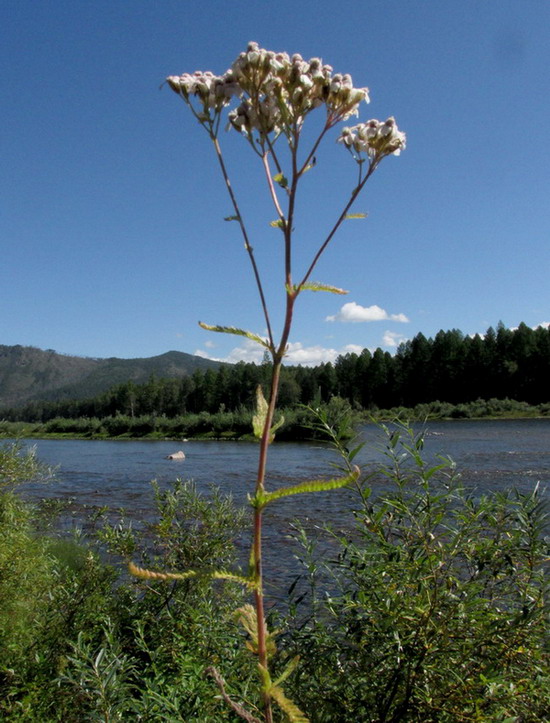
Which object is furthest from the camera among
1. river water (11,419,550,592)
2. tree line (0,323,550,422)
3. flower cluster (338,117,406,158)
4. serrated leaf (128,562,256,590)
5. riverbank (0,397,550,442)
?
tree line (0,323,550,422)

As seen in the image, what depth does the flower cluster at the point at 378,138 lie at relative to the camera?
1.51 m

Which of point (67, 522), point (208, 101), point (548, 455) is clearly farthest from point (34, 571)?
point (548, 455)

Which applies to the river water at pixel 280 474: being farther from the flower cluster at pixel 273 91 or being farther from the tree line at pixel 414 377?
the tree line at pixel 414 377

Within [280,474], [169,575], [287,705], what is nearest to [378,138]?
[169,575]

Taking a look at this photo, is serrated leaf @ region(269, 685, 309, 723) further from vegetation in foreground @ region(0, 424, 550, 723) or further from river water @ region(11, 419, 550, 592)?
river water @ region(11, 419, 550, 592)

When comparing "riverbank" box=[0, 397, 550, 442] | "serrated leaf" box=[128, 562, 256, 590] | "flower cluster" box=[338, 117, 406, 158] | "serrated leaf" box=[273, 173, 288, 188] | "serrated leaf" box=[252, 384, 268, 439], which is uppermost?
"flower cluster" box=[338, 117, 406, 158]

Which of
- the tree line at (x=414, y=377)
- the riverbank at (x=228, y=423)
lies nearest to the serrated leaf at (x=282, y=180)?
the riverbank at (x=228, y=423)

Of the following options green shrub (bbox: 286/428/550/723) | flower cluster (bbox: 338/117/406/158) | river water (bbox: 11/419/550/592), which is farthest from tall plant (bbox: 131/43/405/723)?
river water (bbox: 11/419/550/592)

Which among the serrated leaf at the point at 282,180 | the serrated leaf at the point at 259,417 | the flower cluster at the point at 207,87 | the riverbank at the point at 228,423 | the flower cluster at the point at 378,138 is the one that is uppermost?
the flower cluster at the point at 207,87

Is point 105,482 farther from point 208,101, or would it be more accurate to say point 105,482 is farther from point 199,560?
point 208,101

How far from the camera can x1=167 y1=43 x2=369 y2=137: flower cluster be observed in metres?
1.41

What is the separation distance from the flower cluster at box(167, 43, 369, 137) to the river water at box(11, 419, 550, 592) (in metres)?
8.45

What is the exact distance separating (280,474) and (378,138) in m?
26.2

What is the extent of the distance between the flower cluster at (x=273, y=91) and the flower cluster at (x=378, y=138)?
62 mm
